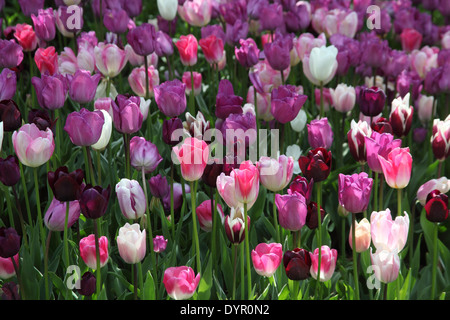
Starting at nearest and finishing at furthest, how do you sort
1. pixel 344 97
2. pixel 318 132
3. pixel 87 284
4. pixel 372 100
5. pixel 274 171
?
pixel 87 284
pixel 274 171
pixel 318 132
pixel 372 100
pixel 344 97

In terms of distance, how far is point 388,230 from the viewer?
170 cm

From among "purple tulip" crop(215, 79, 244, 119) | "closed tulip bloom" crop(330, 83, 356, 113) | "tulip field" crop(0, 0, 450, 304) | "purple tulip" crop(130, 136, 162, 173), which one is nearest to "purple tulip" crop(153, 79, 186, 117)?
"tulip field" crop(0, 0, 450, 304)

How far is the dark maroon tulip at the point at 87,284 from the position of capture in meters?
1.74

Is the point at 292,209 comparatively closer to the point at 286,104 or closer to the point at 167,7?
the point at 286,104

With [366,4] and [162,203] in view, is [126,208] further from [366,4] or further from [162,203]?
[366,4]

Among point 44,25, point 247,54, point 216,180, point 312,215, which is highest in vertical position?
point 44,25

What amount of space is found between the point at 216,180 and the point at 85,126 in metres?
0.40

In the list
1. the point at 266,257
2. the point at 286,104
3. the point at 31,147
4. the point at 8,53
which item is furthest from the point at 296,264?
the point at 8,53

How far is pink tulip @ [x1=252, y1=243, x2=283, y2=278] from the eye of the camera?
1755mm

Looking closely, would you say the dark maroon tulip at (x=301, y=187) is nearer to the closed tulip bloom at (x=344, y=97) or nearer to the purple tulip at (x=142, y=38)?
the closed tulip bloom at (x=344, y=97)

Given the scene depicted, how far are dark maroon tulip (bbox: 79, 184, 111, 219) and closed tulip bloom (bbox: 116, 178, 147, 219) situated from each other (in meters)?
0.15

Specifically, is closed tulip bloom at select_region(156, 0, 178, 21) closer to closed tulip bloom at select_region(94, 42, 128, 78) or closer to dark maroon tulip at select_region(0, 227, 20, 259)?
closed tulip bloom at select_region(94, 42, 128, 78)

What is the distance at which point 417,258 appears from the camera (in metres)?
2.24
